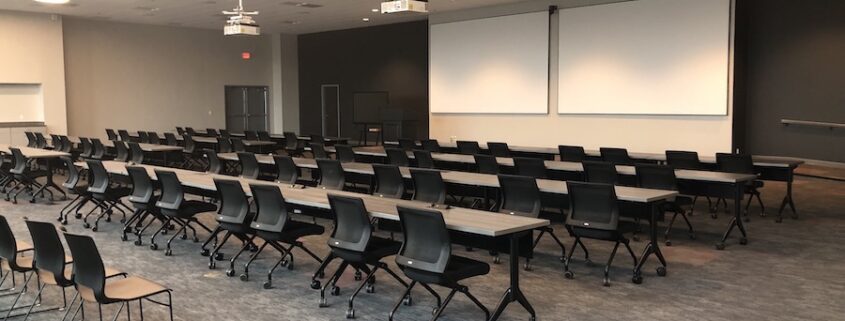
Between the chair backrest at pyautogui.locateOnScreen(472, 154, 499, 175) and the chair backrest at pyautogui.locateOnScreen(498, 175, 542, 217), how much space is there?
2.13m

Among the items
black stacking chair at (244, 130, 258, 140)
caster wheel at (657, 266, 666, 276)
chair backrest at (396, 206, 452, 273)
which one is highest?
black stacking chair at (244, 130, 258, 140)

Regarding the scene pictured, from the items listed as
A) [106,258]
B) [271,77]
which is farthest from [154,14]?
[106,258]

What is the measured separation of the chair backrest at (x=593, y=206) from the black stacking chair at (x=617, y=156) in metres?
3.67

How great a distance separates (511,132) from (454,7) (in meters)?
3.06

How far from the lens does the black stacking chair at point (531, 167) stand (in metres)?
8.02

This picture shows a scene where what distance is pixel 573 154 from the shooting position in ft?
33.2

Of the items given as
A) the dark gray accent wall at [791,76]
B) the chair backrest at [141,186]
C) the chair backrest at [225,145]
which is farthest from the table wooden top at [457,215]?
the dark gray accent wall at [791,76]

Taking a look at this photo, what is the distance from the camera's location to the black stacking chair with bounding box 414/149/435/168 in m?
9.11

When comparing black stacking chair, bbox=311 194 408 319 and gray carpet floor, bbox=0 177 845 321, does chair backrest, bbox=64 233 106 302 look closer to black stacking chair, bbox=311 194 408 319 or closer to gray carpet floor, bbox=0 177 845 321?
gray carpet floor, bbox=0 177 845 321

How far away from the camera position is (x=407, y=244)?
460 centimetres

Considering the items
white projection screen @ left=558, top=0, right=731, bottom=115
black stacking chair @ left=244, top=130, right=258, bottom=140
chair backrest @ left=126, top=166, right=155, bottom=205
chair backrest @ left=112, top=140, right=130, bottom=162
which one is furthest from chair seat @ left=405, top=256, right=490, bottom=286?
black stacking chair @ left=244, top=130, right=258, bottom=140

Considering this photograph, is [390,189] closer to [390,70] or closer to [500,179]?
[500,179]

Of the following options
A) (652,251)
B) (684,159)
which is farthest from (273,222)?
(684,159)

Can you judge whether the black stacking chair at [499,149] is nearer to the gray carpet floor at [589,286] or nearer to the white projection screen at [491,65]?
the gray carpet floor at [589,286]
